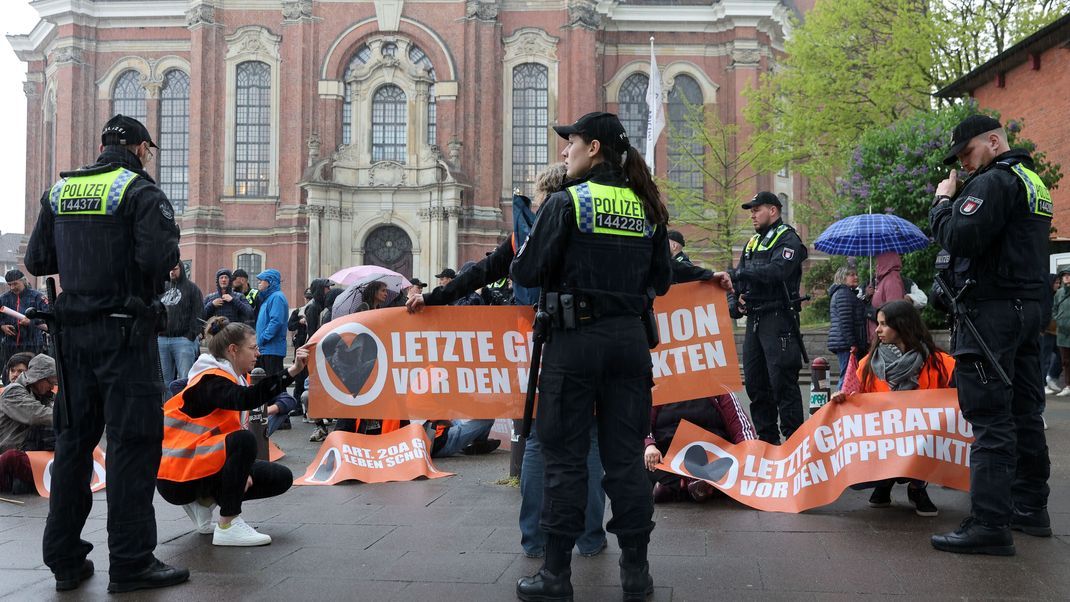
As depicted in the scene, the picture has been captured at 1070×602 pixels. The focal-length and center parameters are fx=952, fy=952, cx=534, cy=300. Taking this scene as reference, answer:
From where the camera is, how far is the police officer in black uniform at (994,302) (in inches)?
201

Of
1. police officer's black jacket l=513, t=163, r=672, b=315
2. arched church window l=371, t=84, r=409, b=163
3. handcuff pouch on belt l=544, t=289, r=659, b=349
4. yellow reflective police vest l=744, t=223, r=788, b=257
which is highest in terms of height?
arched church window l=371, t=84, r=409, b=163

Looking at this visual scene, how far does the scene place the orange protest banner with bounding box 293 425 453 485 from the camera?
7.93 metres

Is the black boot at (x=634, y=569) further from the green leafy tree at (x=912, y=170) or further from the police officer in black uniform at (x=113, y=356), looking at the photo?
the green leafy tree at (x=912, y=170)

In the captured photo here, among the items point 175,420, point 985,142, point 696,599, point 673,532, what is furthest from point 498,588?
point 985,142

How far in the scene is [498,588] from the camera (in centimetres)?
457

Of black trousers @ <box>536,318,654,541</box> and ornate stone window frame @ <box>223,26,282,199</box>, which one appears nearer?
black trousers @ <box>536,318,654,541</box>

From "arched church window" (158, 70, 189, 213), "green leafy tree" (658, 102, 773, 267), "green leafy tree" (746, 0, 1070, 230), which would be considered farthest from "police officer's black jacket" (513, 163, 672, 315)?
"arched church window" (158, 70, 189, 213)

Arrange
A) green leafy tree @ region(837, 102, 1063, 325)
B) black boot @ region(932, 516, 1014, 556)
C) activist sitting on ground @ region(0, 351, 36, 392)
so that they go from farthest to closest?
green leafy tree @ region(837, 102, 1063, 325), activist sitting on ground @ region(0, 351, 36, 392), black boot @ region(932, 516, 1014, 556)

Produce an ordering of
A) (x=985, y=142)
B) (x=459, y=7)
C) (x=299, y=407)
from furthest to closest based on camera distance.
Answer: (x=459, y=7)
(x=299, y=407)
(x=985, y=142)

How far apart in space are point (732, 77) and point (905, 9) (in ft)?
45.9

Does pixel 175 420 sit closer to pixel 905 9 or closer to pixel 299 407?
pixel 299 407

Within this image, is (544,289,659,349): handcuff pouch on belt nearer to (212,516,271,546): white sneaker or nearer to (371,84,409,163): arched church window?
(212,516,271,546): white sneaker

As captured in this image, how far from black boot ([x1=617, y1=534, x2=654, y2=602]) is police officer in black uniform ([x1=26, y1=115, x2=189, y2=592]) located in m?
2.19

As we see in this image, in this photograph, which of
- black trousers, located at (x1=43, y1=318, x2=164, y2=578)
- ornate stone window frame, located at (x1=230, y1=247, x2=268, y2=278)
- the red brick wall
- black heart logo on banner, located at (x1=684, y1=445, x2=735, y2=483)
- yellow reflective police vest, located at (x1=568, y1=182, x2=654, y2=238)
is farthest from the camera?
ornate stone window frame, located at (x1=230, y1=247, x2=268, y2=278)
